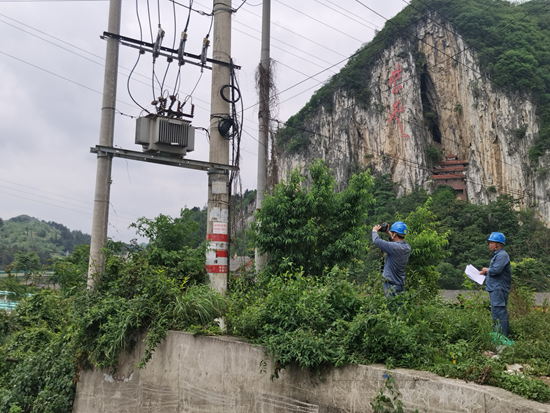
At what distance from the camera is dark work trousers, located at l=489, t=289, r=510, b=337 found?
5.12m

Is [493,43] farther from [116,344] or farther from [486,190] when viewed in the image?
[116,344]

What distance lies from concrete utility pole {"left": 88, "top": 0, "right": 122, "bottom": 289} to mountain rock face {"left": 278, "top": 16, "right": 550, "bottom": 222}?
231 ft

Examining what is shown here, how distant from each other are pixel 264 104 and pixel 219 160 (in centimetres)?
305

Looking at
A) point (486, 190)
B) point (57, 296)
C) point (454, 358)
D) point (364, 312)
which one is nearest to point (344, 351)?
point (364, 312)

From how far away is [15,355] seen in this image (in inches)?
348

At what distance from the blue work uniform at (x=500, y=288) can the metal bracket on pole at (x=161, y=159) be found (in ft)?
14.5

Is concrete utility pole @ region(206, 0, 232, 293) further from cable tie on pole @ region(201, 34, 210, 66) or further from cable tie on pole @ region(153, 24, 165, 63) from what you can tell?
cable tie on pole @ region(153, 24, 165, 63)

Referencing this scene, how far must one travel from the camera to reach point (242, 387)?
4953 mm

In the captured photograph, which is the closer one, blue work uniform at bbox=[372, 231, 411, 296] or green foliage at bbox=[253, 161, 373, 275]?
blue work uniform at bbox=[372, 231, 411, 296]

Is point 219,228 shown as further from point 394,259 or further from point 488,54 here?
point 488,54

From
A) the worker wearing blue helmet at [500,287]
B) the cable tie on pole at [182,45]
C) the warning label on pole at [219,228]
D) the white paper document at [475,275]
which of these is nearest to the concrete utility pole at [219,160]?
the warning label on pole at [219,228]

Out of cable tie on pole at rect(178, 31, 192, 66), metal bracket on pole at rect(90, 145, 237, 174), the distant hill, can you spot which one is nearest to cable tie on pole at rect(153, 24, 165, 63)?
cable tie on pole at rect(178, 31, 192, 66)

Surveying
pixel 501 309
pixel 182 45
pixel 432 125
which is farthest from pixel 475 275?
pixel 432 125

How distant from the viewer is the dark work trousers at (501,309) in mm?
5125
